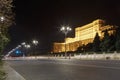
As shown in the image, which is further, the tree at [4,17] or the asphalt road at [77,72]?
the asphalt road at [77,72]

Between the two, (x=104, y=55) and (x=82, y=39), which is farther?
(x=82, y=39)

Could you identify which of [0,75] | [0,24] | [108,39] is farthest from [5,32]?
[108,39]

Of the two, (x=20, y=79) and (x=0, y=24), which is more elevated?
(x=0, y=24)

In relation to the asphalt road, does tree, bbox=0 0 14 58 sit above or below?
above

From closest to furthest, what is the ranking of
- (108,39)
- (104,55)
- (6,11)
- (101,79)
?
(6,11) < (101,79) < (104,55) < (108,39)

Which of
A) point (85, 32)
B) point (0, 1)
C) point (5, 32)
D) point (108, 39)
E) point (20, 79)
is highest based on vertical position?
point (85, 32)

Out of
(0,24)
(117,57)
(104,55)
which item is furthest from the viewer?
(104,55)

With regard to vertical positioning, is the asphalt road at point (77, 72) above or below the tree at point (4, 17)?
below

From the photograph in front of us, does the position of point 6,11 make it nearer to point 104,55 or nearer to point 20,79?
point 20,79

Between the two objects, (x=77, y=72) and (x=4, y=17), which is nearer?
(x=4, y=17)

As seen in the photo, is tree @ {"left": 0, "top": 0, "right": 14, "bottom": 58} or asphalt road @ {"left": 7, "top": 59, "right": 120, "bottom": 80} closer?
tree @ {"left": 0, "top": 0, "right": 14, "bottom": 58}

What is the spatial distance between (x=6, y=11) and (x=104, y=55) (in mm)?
47650

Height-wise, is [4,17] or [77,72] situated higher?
[4,17]

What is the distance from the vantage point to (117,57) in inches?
1929
